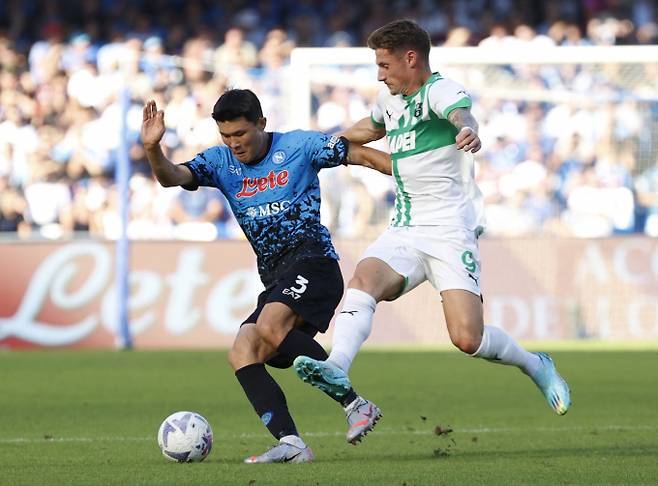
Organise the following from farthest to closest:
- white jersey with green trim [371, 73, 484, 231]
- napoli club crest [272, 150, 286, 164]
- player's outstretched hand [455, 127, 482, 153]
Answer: white jersey with green trim [371, 73, 484, 231]
napoli club crest [272, 150, 286, 164]
player's outstretched hand [455, 127, 482, 153]

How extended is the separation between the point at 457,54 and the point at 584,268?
338 cm

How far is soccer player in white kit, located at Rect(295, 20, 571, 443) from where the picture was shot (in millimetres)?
6918

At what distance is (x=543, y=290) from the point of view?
1602cm

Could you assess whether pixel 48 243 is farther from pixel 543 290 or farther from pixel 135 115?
pixel 543 290

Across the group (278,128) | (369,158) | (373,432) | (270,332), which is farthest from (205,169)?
(278,128)

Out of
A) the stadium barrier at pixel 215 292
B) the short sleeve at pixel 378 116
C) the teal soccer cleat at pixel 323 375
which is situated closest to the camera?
the teal soccer cleat at pixel 323 375

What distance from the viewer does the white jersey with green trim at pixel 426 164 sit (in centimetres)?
711

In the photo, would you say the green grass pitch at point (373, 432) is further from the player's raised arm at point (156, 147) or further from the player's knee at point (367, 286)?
the player's raised arm at point (156, 147)

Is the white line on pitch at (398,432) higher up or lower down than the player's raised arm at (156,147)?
lower down

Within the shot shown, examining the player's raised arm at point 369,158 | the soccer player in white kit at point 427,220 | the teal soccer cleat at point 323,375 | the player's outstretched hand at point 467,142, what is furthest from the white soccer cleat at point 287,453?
the player's outstretched hand at point 467,142

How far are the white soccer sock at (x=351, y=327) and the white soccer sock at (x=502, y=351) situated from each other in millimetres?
609

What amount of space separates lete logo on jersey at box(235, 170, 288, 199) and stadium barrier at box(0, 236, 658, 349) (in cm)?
892

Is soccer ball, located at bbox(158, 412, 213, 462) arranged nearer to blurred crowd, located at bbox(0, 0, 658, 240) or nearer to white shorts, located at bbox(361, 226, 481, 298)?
white shorts, located at bbox(361, 226, 481, 298)

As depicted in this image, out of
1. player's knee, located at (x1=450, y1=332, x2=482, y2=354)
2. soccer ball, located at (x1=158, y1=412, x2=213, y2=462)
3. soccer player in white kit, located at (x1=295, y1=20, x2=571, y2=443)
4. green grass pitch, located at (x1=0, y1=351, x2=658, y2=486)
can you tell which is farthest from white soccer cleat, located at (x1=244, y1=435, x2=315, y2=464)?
player's knee, located at (x1=450, y1=332, x2=482, y2=354)
